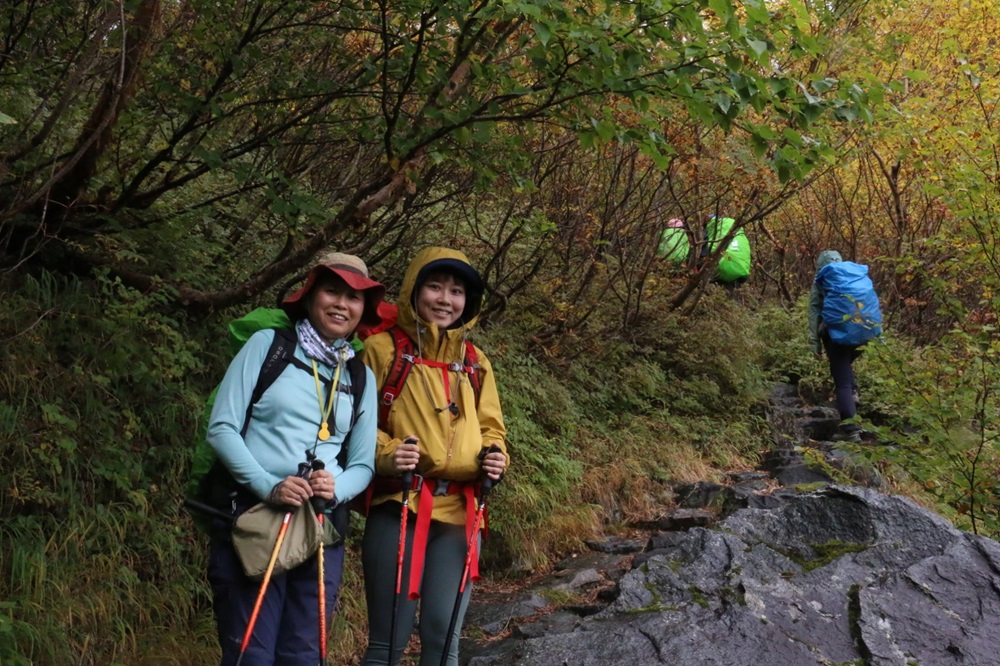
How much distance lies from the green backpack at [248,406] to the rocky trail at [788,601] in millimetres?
2073

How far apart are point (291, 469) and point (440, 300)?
950 millimetres

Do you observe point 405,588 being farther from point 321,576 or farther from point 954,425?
point 954,425

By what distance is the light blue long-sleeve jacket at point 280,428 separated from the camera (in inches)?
115

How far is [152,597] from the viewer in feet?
15.8

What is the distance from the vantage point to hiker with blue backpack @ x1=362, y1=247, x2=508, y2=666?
3.29 meters

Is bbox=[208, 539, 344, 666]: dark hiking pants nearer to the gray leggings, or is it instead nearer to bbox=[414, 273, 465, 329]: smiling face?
the gray leggings

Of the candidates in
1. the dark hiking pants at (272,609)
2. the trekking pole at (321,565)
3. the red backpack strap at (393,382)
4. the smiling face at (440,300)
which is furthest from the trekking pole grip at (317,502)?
the smiling face at (440,300)

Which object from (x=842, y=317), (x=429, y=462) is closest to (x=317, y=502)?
(x=429, y=462)

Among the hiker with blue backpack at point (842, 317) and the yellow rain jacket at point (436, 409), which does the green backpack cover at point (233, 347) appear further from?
the hiker with blue backpack at point (842, 317)

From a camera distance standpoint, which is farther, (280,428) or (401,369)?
(401,369)

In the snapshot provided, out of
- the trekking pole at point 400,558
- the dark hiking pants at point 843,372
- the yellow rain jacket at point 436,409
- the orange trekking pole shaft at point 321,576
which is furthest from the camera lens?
the dark hiking pants at point 843,372

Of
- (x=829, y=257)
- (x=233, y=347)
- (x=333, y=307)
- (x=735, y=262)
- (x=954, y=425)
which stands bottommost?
(x=954, y=425)

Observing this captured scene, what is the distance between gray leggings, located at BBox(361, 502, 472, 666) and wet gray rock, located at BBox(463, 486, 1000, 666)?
126cm

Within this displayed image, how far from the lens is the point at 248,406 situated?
3020 mm
